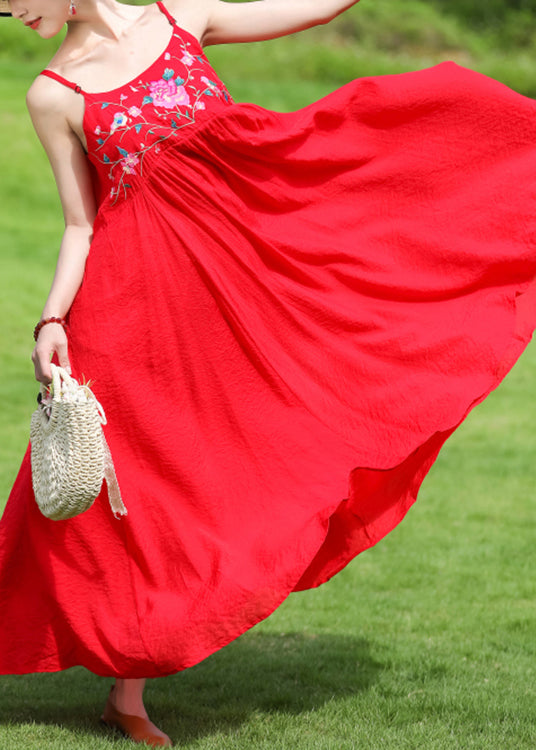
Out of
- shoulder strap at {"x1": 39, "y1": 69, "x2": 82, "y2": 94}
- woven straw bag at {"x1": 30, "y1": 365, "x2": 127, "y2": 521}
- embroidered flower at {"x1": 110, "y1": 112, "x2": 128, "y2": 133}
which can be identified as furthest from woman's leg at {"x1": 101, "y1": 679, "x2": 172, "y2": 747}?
shoulder strap at {"x1": 39, "y1": 69, "x2": 82, "y2": 94}

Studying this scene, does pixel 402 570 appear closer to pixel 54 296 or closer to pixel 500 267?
pixel 500 267

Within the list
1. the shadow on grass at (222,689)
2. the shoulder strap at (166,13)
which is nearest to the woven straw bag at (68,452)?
the shadow on grass at (222,689)

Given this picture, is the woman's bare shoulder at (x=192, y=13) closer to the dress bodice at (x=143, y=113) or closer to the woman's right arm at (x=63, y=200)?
the dress bodice at (x=143, y=113)

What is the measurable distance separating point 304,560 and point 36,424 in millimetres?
813

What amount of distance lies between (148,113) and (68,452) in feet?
3.17

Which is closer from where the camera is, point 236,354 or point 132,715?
point 236,354

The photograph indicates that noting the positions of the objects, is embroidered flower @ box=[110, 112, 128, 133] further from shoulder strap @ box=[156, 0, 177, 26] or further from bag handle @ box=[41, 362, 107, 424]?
bag handle @ box=[41, 362, 107, 424]

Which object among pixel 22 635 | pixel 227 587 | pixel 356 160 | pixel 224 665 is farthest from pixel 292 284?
pixel 224 665

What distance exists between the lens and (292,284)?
342 cm

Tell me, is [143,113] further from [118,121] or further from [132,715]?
[132,715]

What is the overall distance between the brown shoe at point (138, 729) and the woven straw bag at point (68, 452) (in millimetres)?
724

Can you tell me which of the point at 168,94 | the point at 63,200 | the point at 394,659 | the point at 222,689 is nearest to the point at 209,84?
the point at 168,94

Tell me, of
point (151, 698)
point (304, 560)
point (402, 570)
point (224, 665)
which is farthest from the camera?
point (402, 570)

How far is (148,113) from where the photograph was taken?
3.30 metres
